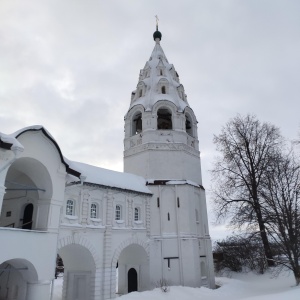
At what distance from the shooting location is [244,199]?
22.8 meters

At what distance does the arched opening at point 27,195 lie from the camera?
534 inches

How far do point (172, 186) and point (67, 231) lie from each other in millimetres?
9543

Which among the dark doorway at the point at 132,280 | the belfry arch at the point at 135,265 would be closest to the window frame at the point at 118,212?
the belfry arch at the point at 135,265

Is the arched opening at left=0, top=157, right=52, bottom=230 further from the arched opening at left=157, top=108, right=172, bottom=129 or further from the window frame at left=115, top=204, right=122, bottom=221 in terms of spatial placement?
the arched opening at left=157, top=108, right=172, bottom=129

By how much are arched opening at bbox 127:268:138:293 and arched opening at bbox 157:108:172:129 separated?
13619 mm

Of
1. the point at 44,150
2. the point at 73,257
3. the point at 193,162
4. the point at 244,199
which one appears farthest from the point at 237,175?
the point at 44,150

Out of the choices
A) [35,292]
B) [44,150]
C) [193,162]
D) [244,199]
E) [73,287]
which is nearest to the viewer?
[35,292]

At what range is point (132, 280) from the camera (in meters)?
20.8

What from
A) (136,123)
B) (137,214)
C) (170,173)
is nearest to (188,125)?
(136,123)

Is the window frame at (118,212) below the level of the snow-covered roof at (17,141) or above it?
below

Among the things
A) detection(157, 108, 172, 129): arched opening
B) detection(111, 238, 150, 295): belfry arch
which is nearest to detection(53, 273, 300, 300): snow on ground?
detection(111, 238, 150, 295): belfry arch

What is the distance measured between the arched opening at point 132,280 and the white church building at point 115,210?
7 cm

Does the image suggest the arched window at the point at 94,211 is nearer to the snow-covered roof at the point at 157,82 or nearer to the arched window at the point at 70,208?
the arched window at the point at 70,208

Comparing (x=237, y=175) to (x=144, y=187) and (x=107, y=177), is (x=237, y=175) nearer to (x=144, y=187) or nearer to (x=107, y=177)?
(x=144, y=187)
